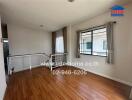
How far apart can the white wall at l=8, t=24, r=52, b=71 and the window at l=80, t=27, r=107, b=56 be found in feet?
9.22

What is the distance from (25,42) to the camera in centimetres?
471

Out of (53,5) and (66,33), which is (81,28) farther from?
(53,5)

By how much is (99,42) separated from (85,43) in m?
0.79

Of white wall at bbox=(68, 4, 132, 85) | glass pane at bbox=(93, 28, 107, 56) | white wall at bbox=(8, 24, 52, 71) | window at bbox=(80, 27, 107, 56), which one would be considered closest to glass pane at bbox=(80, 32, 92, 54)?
window at bbox=(80, 27, 107, 56)

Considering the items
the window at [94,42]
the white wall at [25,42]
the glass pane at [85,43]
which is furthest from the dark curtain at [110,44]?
the white wall at [25,42]

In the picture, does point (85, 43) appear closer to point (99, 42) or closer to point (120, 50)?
point (99, 42)

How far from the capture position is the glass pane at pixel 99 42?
10.3 ft

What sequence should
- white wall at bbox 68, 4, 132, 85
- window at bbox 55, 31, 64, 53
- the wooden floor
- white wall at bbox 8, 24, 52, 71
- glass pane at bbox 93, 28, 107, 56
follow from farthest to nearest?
window at bbox 55, 31, 64, 53
white wall at bbox 8, 24, 52, 71
glass pane at bbox 93, 28, 107, 56
white wall at bbox 68, 4, 132, 85
the wooden floor

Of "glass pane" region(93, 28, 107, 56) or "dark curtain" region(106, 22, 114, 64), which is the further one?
"glass pane" region(93, 28, 107, 56)

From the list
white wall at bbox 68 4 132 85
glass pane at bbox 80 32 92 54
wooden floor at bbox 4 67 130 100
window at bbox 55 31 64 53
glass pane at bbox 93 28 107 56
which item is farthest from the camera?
window at bbox 55 31 64 53

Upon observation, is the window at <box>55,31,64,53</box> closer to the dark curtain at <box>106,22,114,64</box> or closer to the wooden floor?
the dark curtain at <box>106,22,114,64</box>

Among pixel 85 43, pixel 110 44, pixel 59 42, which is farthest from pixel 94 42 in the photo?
pixel 59 42

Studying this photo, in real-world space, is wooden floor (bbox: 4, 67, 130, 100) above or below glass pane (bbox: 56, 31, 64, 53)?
below

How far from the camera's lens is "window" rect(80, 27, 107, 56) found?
3173 mm
